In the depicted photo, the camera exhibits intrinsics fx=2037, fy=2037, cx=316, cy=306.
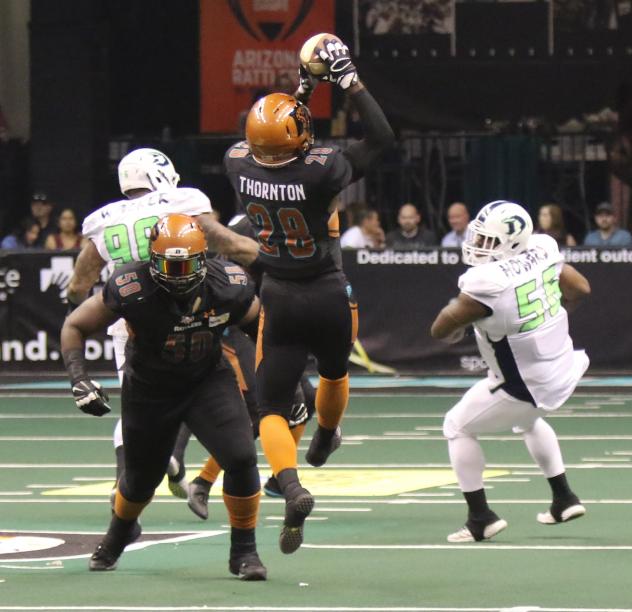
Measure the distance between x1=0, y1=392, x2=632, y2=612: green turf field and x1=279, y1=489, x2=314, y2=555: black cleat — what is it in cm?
18

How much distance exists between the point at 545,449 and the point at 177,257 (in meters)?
2.46

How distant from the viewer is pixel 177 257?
28.2 ft

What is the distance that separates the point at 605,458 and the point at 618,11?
1137 cm

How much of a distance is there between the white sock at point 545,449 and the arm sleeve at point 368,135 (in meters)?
1.63

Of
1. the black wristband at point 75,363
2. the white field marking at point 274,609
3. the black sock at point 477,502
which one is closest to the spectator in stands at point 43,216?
the black sock at point 477,502

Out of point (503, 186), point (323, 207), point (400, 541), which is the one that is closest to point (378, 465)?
point (400, 541)

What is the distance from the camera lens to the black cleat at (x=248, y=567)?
896 cm

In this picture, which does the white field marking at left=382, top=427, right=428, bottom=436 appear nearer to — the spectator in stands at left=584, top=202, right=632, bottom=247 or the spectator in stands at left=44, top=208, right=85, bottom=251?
the spectator in stands at left=584, top=202, right=632, bottom=247

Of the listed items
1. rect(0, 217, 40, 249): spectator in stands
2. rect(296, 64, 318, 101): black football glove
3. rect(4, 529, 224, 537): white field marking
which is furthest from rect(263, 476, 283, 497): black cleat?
rect(0, 217, 40, 249): spectator in stands

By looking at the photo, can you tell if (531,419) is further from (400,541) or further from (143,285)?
(143,285)

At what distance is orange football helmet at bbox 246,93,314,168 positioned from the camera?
9445 mm

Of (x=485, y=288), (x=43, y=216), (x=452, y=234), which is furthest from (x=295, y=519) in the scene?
(x=43, y=216)

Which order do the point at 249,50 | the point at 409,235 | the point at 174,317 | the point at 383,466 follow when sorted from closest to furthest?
the point at 174,317
the point at 383,466
the point at 409,235
the point at 249,50

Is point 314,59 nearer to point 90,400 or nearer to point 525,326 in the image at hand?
point 525,326
